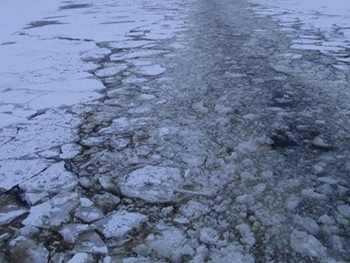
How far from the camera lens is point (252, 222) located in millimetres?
1300

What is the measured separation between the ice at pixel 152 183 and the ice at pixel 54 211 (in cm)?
23

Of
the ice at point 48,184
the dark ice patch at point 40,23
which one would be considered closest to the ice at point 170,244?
the ice at point 48,184

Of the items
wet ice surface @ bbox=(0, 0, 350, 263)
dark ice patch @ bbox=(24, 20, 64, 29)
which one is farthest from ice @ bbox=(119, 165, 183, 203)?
dark ice patch @ bbox=(24, 20, 64, 29)

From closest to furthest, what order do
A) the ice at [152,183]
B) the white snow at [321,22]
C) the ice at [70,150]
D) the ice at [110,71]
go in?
the ice at [152,183] < the ice at [70,150] < the ice at [110,71] < the white snow at [321,22]

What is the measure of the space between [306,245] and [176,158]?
80 cm

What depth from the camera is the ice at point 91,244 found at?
120 cm

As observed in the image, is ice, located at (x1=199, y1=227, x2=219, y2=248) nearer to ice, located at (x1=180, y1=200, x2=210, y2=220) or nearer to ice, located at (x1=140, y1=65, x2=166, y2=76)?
ice, located at (x1=180, y1=200, x2=210, y2=220)

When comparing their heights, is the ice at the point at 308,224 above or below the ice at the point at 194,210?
above

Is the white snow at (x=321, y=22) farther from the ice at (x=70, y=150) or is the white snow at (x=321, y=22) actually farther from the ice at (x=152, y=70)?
the ice at (x=70, y=150)

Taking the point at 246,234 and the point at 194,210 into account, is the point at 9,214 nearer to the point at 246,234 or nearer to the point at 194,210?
the point at 194,210

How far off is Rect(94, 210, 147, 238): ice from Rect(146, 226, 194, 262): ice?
0.10 meters

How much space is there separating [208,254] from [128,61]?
2.80 m

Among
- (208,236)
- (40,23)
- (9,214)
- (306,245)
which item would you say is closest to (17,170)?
(9,214)

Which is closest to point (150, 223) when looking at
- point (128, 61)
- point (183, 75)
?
point (183, 75)
